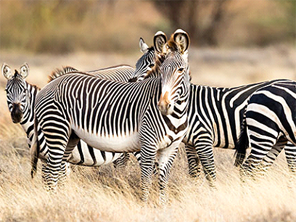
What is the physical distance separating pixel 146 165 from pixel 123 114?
2.17 feet

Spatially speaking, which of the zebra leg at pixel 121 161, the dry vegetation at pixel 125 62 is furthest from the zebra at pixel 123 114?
the zebra leg at pixel 121 161

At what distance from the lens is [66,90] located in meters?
6.82

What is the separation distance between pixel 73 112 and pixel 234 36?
36278mm

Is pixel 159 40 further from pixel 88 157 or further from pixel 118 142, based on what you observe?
pixel 88 157

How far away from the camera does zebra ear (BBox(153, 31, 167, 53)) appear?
6465 millimetres

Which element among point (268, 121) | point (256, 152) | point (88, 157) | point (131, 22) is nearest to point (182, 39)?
point (268, 121)

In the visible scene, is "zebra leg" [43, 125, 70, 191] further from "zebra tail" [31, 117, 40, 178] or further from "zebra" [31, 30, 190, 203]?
"zebra tail" [31, 117, 40, 178]

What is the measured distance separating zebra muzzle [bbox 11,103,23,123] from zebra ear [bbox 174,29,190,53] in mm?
2437

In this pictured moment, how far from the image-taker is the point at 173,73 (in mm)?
6035

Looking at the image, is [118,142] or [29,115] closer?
[118,142]

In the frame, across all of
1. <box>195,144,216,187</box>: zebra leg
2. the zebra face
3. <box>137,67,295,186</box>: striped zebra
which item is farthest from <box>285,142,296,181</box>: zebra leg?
the zebra face

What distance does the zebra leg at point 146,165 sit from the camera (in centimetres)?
620

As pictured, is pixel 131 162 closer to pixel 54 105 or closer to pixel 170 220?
pixel 54 105

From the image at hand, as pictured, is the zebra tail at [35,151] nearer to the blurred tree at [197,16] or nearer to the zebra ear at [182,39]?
the zebra ear at [182,39]
